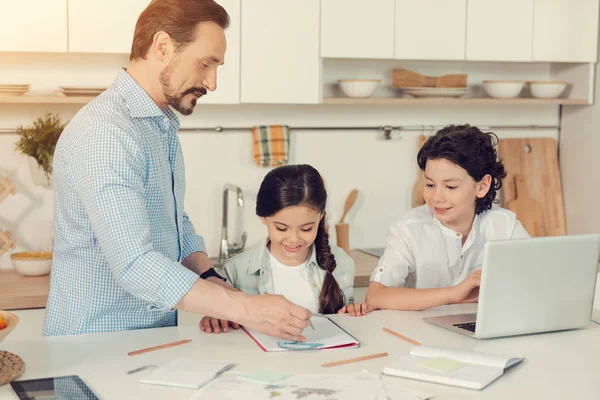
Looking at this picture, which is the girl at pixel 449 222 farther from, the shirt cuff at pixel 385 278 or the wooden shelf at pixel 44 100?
the wooden shelf at pixel 44 100

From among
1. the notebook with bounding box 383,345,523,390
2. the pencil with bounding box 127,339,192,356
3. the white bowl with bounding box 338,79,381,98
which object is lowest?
the pencil with bounding box 127,339,192,356

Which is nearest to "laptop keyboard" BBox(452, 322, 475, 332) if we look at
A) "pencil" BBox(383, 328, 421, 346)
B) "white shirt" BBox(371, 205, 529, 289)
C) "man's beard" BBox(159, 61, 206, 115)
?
"pencil" BBox(383, 328, 421, 346)

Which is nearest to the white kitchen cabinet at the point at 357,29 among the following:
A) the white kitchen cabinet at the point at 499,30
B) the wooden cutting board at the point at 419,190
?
the white kitchen cabinet at the point at 499,30

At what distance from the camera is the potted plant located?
120 inches

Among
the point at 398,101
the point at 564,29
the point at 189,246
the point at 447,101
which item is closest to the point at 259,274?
the point at 189,246

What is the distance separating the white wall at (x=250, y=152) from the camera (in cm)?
324

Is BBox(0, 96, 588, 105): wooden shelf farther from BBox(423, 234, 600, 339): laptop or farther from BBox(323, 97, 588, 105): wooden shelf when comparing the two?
BBox(423, 234, 600, 339): laptop

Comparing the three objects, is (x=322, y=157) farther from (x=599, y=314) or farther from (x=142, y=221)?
(x=142, y=221)

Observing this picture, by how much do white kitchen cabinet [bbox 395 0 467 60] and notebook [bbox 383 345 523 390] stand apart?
6.32ft

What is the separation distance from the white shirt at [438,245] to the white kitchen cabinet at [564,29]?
55.1 inches

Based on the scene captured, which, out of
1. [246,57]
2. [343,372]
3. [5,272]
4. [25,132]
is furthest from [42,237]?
[343,372]

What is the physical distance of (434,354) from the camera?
162 cm

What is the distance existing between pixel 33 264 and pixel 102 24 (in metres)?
0.96

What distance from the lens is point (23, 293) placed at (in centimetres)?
278
